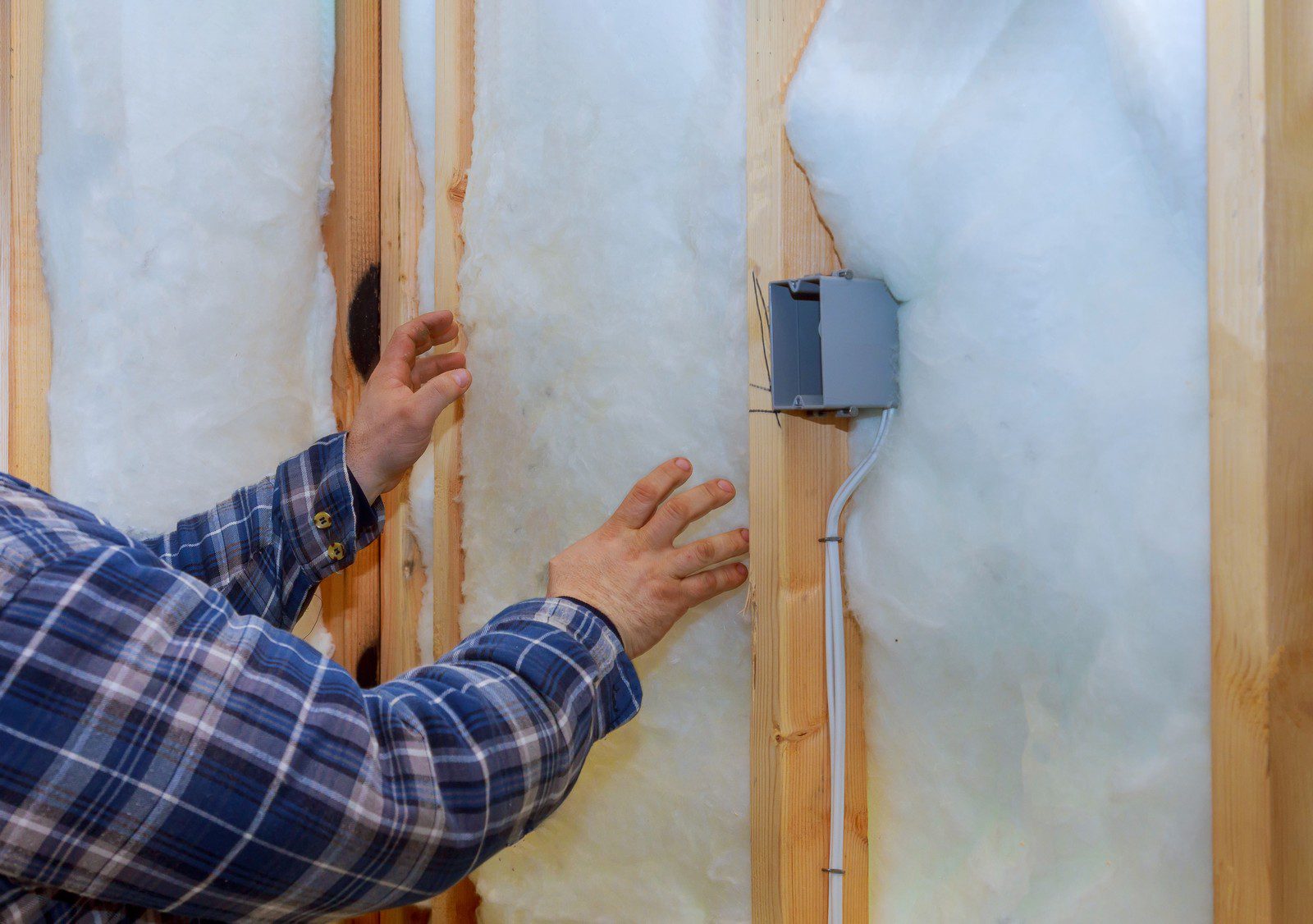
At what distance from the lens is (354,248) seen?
1135 millimetres

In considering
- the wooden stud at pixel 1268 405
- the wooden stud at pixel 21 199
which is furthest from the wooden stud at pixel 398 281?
the wooden stud at pixel 1268 405

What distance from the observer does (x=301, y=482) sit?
3.17 feet

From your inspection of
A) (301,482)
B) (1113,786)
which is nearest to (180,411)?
(301,482)

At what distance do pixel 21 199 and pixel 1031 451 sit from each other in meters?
1.06

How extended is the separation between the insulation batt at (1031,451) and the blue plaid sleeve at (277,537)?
0.53 metres

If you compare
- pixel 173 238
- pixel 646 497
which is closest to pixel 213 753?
pixel 646 497

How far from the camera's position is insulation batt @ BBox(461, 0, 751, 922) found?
2.75 feet

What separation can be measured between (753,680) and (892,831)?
18cm

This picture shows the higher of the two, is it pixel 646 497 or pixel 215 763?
pixel 646 497

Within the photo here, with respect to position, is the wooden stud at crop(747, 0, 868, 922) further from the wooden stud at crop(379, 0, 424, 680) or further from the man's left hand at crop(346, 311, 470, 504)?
the wooden stud at crop(379, 0, 424, 680)

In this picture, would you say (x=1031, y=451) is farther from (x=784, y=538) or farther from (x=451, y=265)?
(x=451, y=265)

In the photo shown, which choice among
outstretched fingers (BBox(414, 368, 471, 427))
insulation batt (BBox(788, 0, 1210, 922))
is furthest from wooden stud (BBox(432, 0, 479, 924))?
insulation batt (BBox(788, 0, 1210, 922))

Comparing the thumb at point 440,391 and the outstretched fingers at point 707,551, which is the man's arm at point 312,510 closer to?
the thumb at point 440,391

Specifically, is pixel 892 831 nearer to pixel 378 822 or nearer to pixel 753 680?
pixel 753 680
